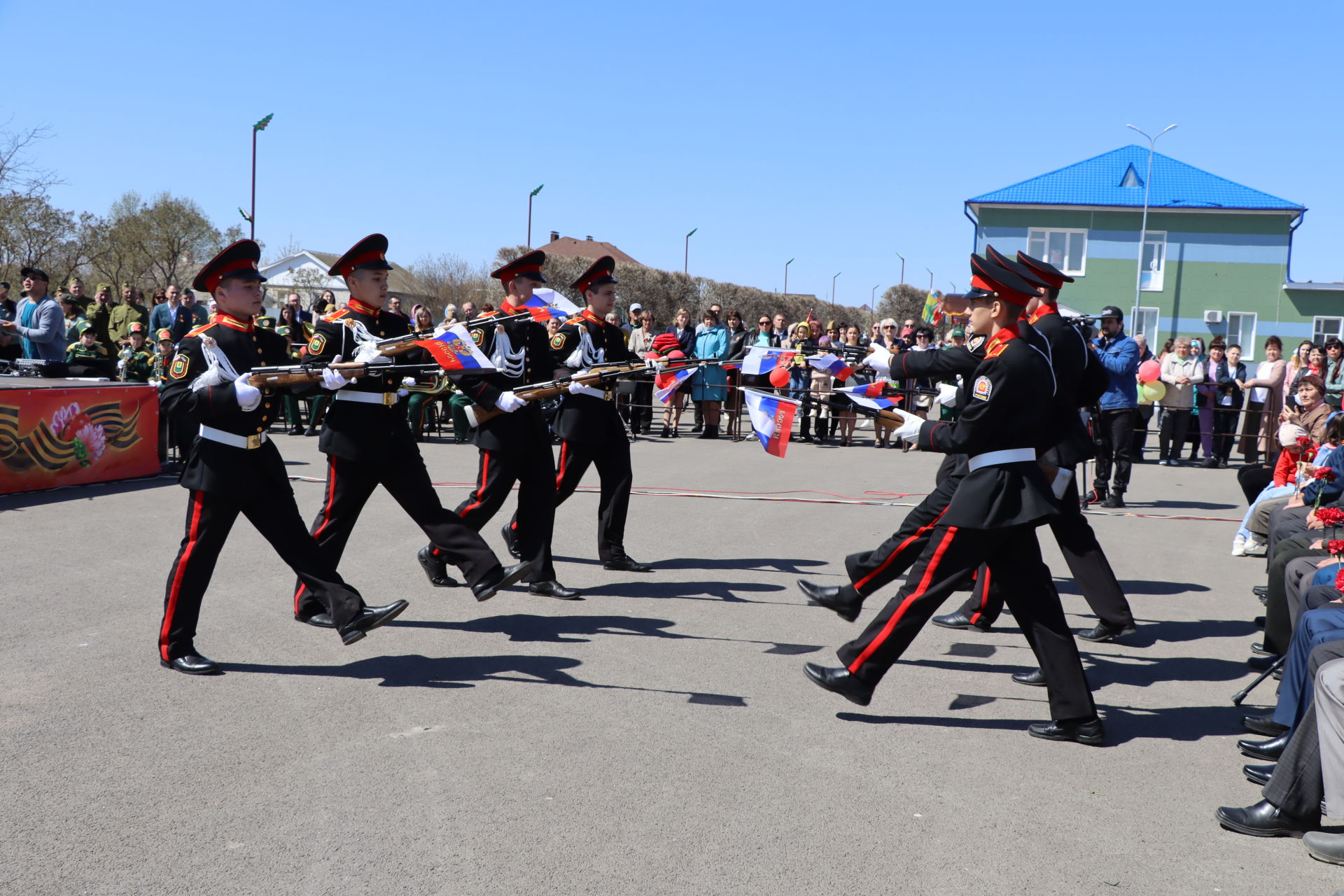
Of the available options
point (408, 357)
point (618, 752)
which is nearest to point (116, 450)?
point (408, 357)

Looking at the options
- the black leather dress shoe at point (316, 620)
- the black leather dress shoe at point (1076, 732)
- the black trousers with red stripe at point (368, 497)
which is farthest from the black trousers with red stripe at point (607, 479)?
the black leather dress shoe at point (1076, 732)

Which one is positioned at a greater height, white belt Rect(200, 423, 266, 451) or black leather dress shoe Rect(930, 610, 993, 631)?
white belt Rect(200, 423, 266, 451)

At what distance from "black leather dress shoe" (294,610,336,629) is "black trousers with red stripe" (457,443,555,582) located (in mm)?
1193

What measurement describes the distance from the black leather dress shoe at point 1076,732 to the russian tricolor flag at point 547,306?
379cm

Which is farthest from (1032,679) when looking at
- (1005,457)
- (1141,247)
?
(1141,247)

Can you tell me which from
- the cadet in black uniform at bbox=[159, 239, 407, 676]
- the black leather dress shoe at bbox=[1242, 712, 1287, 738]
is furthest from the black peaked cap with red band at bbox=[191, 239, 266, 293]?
the black leather dress shoe at bbox=[1242, 712, 1287, 738]

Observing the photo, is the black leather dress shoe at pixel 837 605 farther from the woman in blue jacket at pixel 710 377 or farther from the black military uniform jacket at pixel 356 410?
the woman in blue jacket at pixel 710 377

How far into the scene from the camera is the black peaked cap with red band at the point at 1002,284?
441 centimetres

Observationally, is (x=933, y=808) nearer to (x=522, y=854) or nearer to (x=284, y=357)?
(x=522, y=854)

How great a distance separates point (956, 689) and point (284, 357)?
11.7 feet

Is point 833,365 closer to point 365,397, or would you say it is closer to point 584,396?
point 584,396

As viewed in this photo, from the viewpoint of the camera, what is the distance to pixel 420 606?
6285 mm

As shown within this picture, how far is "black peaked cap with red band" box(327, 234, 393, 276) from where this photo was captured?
18.9 feet

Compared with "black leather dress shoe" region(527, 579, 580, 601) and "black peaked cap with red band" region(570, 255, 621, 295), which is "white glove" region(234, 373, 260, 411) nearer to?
"black leather dress shoe" region(527, 579, 580, 601)
